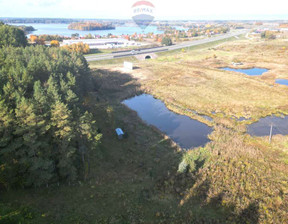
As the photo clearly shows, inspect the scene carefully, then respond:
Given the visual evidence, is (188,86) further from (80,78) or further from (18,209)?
(18,209)

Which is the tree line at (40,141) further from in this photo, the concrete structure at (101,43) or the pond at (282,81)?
the concrete structure at (101,43)

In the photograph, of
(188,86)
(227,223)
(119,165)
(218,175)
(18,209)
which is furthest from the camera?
(188,86)

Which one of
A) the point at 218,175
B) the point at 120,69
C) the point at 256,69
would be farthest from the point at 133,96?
the point at 256,69

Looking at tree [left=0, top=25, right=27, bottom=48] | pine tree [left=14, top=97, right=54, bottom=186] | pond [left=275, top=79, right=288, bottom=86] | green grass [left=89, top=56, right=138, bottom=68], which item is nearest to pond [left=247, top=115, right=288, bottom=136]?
pond [left=275, top=79, right=288, bottom=86]

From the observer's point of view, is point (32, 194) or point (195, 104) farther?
point (195, 104)

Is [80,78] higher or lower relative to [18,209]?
higher

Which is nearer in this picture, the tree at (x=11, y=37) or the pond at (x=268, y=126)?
the pond at (x=268, y=126)

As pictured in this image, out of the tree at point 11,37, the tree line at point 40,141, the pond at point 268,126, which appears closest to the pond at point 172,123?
the pond at point 268,126
